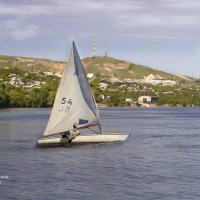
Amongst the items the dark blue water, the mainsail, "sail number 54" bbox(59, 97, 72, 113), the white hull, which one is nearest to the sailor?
the white hull

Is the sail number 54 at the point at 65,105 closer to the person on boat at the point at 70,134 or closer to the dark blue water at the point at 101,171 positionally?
the person on boat at the point at 70,134

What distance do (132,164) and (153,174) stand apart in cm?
616

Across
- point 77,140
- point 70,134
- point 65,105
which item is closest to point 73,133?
point 70,134

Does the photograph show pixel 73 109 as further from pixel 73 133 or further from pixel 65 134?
pixel 65 134

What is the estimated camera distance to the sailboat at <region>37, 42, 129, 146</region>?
6000 cm

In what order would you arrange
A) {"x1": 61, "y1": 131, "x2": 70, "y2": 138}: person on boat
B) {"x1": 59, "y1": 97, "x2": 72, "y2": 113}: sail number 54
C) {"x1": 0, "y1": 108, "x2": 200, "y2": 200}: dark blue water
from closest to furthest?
1. {"x1": 0, "y1": 108, "x2": 200, "y2": 200}: dark blue water
2. {"x1": 61, "y1": 131, "x2": 70, "y2": 138}: person on boat
3. {"x1": 59, "y1": 97, "x2": 72, "y2": 113}: sail number 54

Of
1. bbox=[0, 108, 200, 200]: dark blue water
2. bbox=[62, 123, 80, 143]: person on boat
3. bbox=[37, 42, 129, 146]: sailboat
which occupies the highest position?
bbox=[37, 42, 129, 146]: sailboat

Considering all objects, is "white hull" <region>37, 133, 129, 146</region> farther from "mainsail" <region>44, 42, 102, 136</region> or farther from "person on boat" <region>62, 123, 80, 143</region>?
"mainsail" <region>44, 42, 102, 136</region>

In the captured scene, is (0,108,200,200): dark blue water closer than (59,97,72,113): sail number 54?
Yes

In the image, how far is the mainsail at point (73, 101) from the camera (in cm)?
6047

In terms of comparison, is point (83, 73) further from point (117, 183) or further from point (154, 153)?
point (117, 183)

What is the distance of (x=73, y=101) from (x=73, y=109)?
932 mm

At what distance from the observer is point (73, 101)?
61.7 meters

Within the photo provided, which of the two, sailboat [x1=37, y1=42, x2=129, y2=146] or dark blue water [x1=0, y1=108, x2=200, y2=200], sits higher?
sailboat [x1=37, y1=42, x2=129, y2=146]
